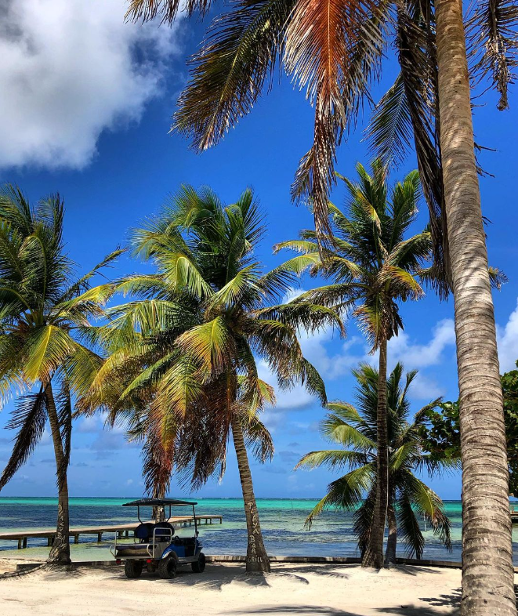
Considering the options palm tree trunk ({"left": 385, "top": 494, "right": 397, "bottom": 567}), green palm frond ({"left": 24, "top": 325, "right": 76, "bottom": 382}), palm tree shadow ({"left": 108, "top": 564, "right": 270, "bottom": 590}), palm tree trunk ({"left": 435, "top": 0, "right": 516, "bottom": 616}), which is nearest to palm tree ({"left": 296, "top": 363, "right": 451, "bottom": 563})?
palm tree trunk ({"left": 385, "top": 494, "right": 397, "bottom": 567})

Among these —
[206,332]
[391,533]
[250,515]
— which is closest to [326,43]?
[206,332]

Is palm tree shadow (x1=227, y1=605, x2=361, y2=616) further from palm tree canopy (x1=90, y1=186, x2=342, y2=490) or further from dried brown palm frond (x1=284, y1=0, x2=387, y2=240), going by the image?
dried brown palm frond (x1=284, y1=0, x2=387, y2=240)

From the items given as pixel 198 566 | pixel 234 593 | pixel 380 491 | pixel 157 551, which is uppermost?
pixel 380 491

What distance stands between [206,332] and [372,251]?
6.52m

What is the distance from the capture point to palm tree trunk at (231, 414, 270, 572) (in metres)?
15.2

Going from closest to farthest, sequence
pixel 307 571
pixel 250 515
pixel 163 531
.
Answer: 1. pixel 250 515
2. pixel 163 531
3. pixel 307 571

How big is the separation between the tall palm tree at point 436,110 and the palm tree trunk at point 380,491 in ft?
30.9

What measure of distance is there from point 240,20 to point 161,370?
9844 millimetres

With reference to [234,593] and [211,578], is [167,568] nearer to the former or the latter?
[211,578]

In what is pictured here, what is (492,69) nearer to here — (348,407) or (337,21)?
(337,21)

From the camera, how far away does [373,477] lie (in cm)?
1977

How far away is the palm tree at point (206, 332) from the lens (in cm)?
1463

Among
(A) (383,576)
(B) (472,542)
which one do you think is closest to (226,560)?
(A) (383,576)

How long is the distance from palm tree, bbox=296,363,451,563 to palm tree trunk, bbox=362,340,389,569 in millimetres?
1515
